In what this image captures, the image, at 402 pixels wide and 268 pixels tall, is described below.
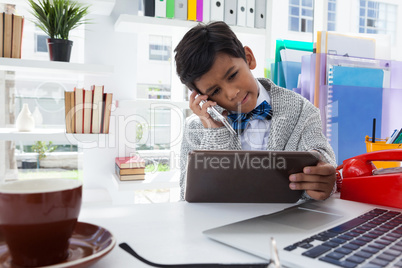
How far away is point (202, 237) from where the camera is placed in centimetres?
54

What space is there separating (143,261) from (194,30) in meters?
0.93

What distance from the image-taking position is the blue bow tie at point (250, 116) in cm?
122

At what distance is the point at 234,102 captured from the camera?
1.17 m

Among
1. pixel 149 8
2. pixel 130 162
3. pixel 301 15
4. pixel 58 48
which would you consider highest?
pixel 301 15

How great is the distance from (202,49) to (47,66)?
89cm

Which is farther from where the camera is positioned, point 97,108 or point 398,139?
point 97,108

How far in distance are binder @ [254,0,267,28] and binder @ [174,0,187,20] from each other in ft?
1.49

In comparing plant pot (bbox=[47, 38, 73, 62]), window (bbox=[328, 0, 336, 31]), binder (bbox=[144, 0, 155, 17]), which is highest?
window (bbox=[328, 0, 336, 31])

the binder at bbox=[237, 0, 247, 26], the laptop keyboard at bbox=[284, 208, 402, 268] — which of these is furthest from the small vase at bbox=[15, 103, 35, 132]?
the laptop keyboard at bbox=[284, 208, 402, 268]

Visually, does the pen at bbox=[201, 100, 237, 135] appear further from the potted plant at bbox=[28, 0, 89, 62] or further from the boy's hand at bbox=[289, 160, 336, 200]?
the potted plant at bbox=[28, 0, 89, 62]

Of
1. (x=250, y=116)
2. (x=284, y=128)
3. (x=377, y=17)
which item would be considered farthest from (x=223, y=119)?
(x=377, y=17)

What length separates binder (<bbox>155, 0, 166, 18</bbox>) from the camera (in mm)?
1841

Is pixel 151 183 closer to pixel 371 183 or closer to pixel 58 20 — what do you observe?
pixel 58 20

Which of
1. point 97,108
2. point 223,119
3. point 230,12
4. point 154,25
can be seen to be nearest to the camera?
point 223,119
